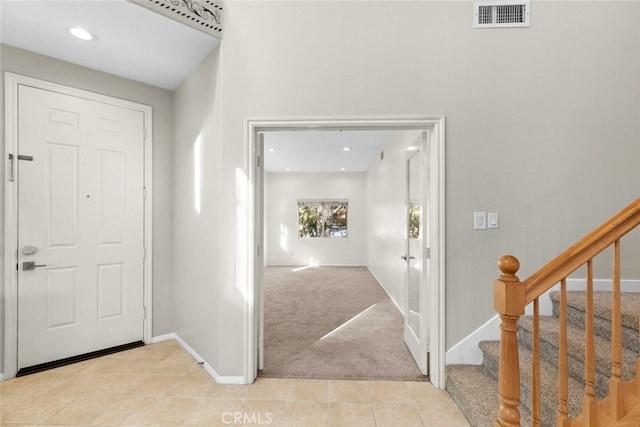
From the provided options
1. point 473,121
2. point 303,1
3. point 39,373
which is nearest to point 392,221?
point 473,121

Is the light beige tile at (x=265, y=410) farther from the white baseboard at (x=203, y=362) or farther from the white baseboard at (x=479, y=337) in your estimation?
the white baseboard at (x=479, y=337)

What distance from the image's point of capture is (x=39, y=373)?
2.35 metres

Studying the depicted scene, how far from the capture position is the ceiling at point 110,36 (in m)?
1.94

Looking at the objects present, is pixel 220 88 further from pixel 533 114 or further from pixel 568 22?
pixel 568 22

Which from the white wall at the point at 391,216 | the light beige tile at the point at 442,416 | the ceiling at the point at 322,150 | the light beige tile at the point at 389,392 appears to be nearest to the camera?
the light beige tile at the point at 442,416

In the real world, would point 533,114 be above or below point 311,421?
above

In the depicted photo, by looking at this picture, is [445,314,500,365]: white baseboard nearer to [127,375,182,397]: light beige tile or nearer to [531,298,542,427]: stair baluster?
[531,298,542,427]: stair baluster

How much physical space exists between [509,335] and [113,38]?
3.21m

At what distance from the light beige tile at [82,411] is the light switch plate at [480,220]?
9.74 ft

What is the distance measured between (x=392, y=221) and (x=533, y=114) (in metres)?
2.91

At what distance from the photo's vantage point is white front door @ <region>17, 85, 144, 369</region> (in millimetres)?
2371

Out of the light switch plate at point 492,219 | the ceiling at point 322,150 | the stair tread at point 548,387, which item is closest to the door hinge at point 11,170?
the ceiling at point 322,150

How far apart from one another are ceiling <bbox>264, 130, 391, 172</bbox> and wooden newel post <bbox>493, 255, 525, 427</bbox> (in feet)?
11.0

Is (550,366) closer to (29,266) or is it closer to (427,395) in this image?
(427,395)
